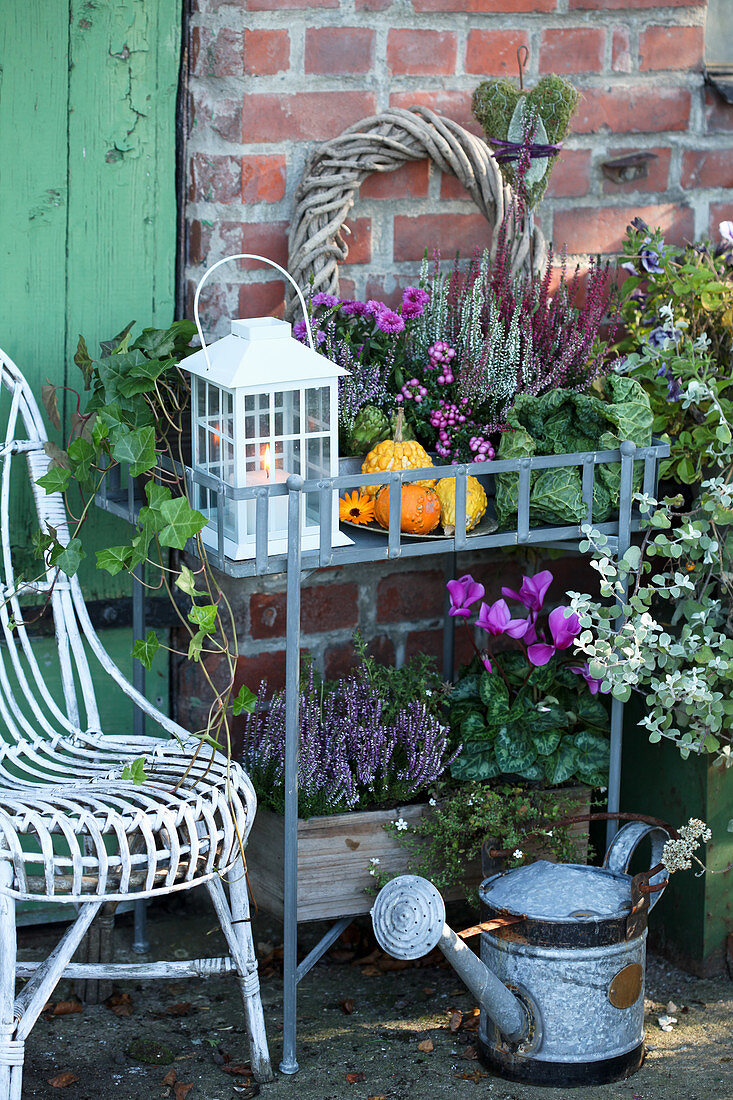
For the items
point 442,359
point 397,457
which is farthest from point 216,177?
point 397,457

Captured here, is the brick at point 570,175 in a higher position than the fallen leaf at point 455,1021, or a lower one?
higher

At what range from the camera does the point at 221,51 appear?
2281 mm

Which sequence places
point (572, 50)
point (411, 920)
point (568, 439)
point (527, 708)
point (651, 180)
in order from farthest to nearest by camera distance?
point (651, 180) < point (572, 50) < point (527, 708) < point (568, 439) < point (411, 920)

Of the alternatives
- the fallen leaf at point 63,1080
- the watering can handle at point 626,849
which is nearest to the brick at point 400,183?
the watering can handle at point 626,849

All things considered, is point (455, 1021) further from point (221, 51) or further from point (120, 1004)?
point (221, 51)

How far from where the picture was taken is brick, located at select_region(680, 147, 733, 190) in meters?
2.74

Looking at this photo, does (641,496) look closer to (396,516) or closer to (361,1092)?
(396,516)

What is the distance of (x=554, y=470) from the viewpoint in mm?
2172

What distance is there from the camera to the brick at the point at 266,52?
2.29m

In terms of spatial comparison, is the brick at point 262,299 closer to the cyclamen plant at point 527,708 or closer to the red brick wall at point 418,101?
the red brick wall at point 418,101

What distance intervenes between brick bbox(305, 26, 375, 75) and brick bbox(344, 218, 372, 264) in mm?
267

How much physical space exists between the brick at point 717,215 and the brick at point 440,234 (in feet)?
1.75

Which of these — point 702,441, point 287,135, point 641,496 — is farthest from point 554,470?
point 287,135

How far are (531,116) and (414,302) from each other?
38 cm
